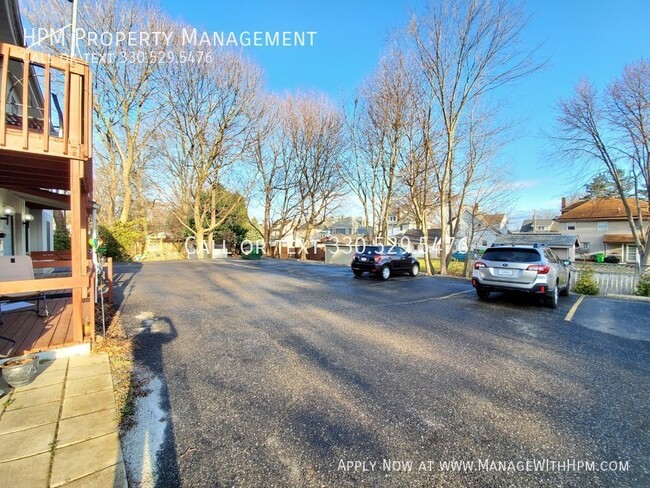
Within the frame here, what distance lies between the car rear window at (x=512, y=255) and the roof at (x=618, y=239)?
115ft

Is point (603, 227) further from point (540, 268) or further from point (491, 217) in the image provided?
point (540, 268)

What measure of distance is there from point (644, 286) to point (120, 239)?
25.6 meters

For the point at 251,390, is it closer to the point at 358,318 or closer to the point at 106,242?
the point at 358,318

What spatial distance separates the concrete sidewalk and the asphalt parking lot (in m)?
0.39

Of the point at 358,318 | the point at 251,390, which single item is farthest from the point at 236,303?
the point at 251,390

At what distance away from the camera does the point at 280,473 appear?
2.10 metres

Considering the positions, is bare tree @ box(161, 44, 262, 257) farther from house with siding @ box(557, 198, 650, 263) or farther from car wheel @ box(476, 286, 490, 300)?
house with siding @ box(557, 198, 650, 263)

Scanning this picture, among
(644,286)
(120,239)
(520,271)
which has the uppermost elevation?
(120,239)

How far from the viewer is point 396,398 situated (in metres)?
3.07

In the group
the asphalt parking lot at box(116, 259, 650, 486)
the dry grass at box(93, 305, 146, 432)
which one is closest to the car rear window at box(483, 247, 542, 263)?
the asphalt parking lot at box(116, 259, 650, 486)

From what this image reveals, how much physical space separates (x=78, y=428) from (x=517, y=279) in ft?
26.8

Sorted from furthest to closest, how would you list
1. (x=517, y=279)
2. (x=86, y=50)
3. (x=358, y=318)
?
(x=86, y=50), (x=517, y=279), (x=358, y=318)

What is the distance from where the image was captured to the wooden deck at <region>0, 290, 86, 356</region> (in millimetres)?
3861

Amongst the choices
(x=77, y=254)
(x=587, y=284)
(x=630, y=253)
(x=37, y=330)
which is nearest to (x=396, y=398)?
(x=77, y=254)
